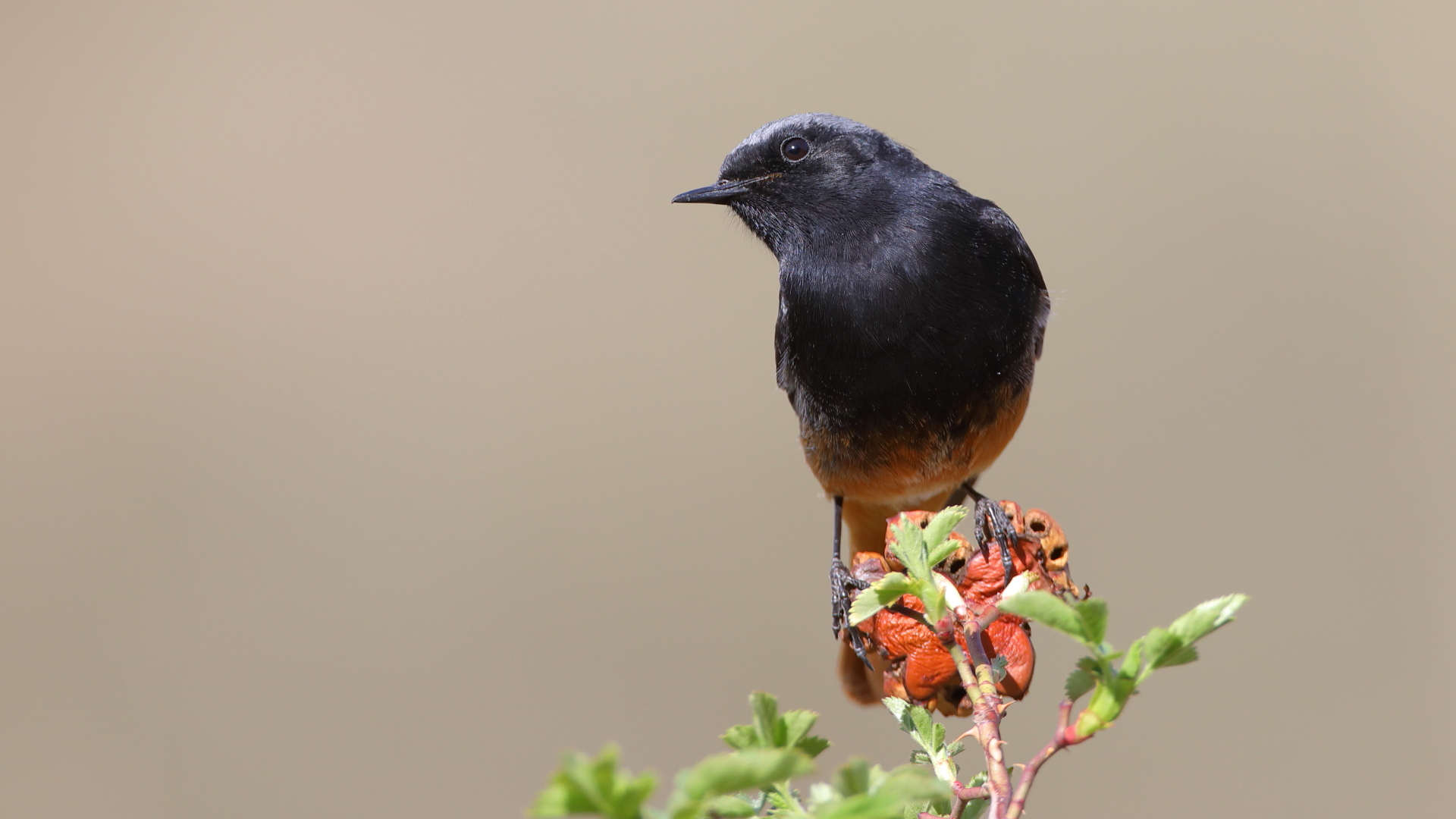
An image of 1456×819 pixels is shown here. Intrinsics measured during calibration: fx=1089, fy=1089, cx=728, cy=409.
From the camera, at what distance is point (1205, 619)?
0.68 meters

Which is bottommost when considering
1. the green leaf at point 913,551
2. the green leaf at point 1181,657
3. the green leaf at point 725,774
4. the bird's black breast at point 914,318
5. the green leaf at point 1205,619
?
the green leaf at point 725,774

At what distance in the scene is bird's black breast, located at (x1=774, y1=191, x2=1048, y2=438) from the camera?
6.27ft

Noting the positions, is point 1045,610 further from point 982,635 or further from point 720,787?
point 982,635

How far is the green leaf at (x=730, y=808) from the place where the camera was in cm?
68

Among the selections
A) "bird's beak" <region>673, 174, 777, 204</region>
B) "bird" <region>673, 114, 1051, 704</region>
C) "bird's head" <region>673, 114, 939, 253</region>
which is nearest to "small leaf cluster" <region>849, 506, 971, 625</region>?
"bird" <region>673, 114, 1051, 704</region>

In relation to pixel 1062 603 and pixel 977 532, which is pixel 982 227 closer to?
pixel 977 532

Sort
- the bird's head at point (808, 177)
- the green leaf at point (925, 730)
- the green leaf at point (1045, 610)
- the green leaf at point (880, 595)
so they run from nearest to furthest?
1. the green leaf at point (1045, 610)
2. the green leaf at point (880, 595)
3. the green leaf at point (925, 730)
4. the bird's head at point (808, 177)

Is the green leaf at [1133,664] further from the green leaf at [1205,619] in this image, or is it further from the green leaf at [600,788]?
the green leaf at [600,788]

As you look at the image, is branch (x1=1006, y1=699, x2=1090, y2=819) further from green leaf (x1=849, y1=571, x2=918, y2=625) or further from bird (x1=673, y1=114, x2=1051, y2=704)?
bird (x1=673, y1=114, x2=1051, y2=704)

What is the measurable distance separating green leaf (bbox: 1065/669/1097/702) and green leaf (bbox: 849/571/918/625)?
0.13 m

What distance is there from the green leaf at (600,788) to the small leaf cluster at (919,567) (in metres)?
0.34

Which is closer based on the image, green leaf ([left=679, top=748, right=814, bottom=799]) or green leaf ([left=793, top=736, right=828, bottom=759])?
green leaf ([left=679, top=748, right=814, bottom=799])

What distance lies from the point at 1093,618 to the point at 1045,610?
0.04 metres

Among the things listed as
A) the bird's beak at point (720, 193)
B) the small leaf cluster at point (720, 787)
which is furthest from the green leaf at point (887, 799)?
the bird's beak at point (720, 193)
